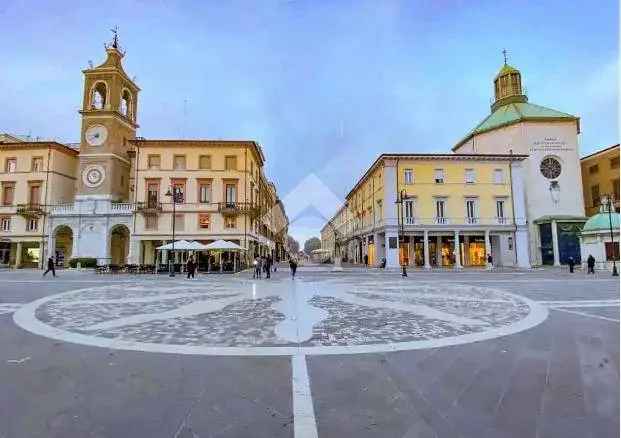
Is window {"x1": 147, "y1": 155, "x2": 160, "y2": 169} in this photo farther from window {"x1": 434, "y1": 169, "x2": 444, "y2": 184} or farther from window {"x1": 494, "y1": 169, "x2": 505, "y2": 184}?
window {"x1": 494, "y1": 169, "x2": 505, "y2": 184}

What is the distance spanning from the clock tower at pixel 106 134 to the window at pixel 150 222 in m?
4.81

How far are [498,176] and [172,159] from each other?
35.2m

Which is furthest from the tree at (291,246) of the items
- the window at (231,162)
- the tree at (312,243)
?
the window at (231,162)

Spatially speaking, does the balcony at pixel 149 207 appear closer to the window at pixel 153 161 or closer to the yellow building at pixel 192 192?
the yellow building at pixel 192 192

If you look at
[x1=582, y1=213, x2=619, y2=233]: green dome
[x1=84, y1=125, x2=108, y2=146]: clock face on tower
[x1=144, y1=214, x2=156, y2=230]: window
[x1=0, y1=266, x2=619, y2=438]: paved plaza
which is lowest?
[x1=0, y1=266, x2=619, y2=438]: paved plaza

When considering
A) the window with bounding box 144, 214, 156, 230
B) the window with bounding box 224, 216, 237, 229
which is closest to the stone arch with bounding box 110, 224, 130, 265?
the window with bounding box 144, 214, 156, 230

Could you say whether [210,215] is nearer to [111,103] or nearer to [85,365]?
[111,103]

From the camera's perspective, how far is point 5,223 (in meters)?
40.4

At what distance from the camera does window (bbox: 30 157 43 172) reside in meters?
40.8

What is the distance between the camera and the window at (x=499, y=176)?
40969mm

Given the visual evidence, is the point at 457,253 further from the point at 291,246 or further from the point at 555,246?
the point at 291,246

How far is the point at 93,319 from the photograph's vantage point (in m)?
8.72

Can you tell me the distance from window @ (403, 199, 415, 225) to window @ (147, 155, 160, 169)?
86.6 feet

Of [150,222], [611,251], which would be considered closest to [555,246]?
[611,251]
